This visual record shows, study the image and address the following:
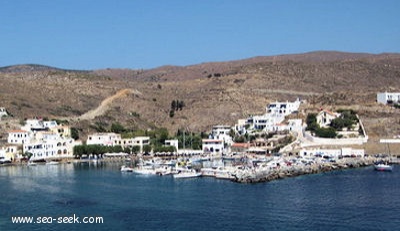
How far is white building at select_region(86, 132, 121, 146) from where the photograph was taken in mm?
68438

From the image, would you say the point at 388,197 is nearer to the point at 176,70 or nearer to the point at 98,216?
the point at 98,216

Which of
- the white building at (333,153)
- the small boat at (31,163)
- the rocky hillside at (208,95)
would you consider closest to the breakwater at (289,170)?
the white building at (333,153)

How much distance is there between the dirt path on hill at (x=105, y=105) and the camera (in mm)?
81625

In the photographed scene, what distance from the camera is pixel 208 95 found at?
91.2m

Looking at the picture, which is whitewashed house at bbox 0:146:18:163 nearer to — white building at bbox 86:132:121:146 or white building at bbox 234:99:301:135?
white building at bbox 86:132:121:146

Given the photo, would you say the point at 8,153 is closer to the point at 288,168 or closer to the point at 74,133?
the point at 74,133

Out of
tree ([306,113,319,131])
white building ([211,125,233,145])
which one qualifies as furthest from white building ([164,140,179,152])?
tree ([306,113,319,131])

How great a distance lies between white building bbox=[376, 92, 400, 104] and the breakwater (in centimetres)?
1821

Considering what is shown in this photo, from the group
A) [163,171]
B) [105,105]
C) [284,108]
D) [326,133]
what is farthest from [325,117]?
[105,105]

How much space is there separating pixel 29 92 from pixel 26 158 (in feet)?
87.4

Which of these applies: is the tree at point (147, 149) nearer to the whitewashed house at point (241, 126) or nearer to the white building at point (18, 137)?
the whitewashed house at point (241, 126)

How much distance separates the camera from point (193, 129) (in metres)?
78.8

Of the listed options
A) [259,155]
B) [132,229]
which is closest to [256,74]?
[259,155]

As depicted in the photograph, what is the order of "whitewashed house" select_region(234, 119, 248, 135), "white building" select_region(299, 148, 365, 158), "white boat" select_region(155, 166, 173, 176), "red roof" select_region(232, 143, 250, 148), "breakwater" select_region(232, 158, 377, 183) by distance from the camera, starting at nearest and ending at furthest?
"breakwater" select_region(232, 158, 377, 183)
"white boat" select_region(155, 166, 173, 176)
"white building" select_region(299, 148, 365, 158)
"red roof" select_region(232, 143, 250, 148)
"whitewashed house" select_region(234, 119, 248, 135)
